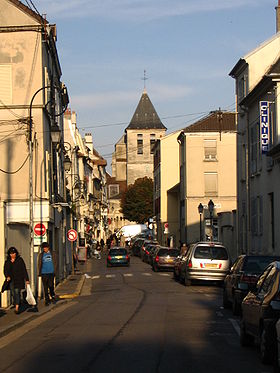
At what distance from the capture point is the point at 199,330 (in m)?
15.6

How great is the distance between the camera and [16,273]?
20000mm

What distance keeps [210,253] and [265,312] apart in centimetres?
1962

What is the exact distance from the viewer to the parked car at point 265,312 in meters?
10.6

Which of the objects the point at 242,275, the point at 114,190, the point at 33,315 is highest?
the point at 114,190

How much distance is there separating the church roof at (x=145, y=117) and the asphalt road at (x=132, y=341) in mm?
122493

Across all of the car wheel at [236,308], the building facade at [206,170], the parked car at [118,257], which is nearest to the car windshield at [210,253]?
the car wheel at [236,308]

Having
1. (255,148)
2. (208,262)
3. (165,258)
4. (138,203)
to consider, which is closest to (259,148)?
(255,148)

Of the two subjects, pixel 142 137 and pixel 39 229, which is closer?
pixel 39 229

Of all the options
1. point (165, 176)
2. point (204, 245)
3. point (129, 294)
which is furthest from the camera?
point (165, 176)

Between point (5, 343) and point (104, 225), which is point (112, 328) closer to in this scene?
point (5, 343)

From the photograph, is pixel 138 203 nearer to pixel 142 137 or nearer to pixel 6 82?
pixel 142 137

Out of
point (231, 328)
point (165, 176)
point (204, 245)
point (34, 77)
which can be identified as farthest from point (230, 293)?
point (165, 176)

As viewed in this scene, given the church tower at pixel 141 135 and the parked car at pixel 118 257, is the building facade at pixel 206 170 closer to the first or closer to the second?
the parked car at pixel 118 257

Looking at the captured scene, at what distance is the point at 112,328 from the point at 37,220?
1555 centimetres
